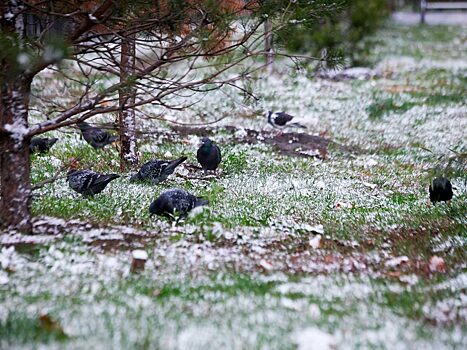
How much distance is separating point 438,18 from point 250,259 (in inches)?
1383

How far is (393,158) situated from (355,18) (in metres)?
10.3

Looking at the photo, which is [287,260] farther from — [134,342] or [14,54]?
[14,54]

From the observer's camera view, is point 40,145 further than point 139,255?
Yes

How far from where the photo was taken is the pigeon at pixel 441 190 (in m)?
6.47

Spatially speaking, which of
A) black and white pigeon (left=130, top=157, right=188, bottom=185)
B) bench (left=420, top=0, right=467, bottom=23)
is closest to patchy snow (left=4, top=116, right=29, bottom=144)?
black and white pigeon (left=130, top=157, right=188, bottom=185)

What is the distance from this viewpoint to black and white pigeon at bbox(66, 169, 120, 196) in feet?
22.1

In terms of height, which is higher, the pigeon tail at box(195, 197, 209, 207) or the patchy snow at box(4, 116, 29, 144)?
the patchy snow at box(4, 116, 29, 144)

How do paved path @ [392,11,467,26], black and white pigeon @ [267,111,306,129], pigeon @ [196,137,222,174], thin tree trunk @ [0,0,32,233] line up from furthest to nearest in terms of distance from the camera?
1. paved path @ [392,11,467,26]
2. black and white pigeon @ [267,111,306,129]
3. pigeon @ [196,137,222,174]
4. thin tree trunk @ [0,0,32,233]

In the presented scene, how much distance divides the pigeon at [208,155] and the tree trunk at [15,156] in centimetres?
302

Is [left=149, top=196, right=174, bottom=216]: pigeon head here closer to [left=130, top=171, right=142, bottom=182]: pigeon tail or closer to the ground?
the ground

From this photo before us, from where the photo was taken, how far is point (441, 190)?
654 centimetres

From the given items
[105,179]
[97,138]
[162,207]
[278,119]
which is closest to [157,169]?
[105,179]

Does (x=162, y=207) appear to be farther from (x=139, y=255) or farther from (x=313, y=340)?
(x=313, y=340)

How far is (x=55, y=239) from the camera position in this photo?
5.40m
